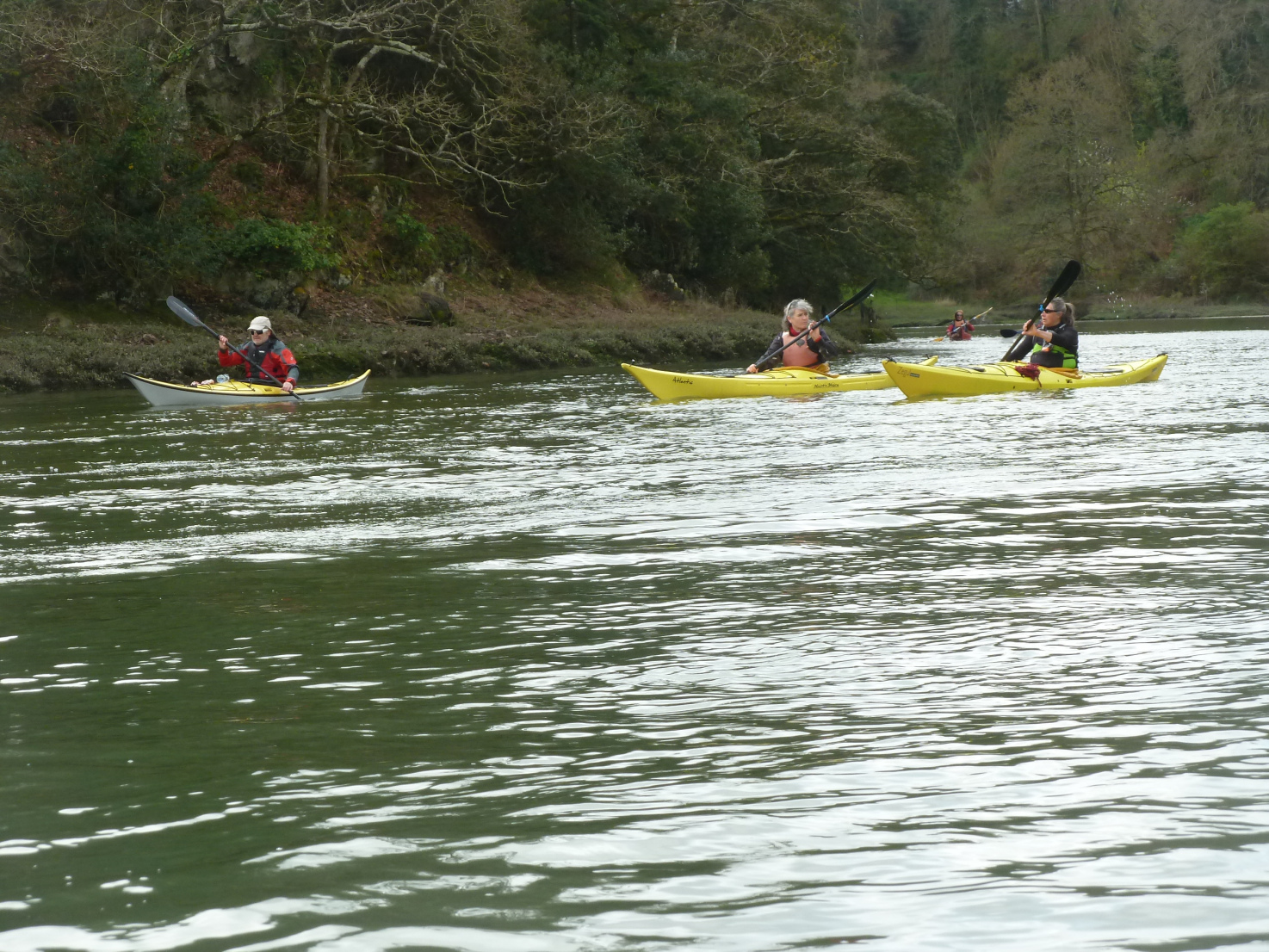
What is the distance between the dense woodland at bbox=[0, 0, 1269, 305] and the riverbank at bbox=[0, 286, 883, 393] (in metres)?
0.80

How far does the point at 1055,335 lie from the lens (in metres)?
17.4

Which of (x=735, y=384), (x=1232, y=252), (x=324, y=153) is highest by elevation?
(x=324, y=153)

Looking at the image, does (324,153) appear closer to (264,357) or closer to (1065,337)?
(264,357)

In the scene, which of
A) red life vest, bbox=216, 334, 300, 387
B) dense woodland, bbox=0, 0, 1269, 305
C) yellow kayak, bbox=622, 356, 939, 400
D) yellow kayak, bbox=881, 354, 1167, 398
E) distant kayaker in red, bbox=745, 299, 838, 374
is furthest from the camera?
dense woodland, bbox=0, 0, 1269, 305

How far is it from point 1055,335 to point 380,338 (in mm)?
13490

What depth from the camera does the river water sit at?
2.86 meters

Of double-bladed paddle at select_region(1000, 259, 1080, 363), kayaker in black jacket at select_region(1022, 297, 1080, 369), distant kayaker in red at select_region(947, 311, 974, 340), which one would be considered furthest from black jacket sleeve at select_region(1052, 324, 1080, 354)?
distant kayaker in red at select_region(947, 311, 974, 340)

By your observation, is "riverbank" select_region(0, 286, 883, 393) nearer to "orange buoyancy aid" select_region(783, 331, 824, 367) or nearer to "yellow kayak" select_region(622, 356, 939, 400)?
"yellow kayak" select_region(622, 356, 939, 400)

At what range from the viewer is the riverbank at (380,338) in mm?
23500

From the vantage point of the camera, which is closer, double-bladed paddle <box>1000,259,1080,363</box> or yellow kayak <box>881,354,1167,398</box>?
yellow kayak <box>881,354,1167,398</box>

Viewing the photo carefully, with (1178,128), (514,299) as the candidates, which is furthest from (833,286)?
(1178,128)

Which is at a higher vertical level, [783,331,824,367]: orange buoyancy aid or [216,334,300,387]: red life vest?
[216,334,300,387]: red life vest

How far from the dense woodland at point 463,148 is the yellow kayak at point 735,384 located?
1242cm

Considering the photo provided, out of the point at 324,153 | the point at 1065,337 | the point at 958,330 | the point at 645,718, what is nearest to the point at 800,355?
the point at 1065,337
